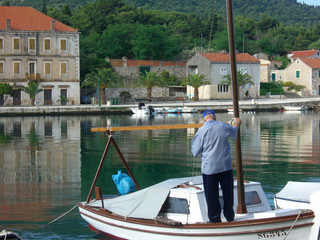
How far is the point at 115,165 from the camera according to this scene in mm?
23047

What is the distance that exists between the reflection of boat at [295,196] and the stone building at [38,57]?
54652mm

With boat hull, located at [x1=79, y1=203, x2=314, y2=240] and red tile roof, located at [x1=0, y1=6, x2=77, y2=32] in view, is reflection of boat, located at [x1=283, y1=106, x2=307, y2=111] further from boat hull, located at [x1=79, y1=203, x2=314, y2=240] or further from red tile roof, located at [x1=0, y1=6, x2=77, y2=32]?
boat hull, located at [x1=79, y1=203, x2=314, y2=240]

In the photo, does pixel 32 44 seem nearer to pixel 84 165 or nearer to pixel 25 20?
pixel 25 20

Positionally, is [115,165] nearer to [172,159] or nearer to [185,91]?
[172,159]

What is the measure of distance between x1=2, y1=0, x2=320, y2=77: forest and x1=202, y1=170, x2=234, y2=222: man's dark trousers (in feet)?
211

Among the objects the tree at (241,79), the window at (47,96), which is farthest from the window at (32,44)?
the tree at (241,79)

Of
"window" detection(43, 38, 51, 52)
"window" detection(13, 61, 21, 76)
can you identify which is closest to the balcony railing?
"window" detection(13, 61, 21, 76)

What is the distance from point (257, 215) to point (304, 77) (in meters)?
75.5

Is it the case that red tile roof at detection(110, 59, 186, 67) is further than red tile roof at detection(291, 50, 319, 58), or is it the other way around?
red tile roof at detection(291, 50, 319, 58)

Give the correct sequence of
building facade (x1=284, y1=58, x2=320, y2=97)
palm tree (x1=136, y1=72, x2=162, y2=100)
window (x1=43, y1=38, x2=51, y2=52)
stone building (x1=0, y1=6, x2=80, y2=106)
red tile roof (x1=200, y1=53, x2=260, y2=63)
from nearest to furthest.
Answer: stone building (x1=0, y1=6, x2=80, y2=106) → window (x1=43, y1=38, x2=51, y2=52) → palm tree (x1=136, y1=72, x2=162, y2=100) → red tile roof (x1=200, y1=53, x2=260, y2=63) → building facade (x1=284, y1=58, x2=320, y2=97)

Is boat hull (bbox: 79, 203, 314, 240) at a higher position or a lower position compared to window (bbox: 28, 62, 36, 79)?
lower

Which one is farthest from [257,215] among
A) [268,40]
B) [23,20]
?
[268,40]

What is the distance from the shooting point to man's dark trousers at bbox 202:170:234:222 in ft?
32.0

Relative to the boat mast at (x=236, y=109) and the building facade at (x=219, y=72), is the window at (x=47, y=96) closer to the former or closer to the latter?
the building facade at (x=219, y=72)
